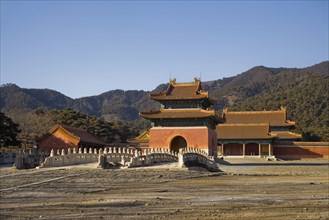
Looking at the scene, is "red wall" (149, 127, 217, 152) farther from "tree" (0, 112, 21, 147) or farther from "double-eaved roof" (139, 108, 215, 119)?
"tree" (0, 112, 21, 147)

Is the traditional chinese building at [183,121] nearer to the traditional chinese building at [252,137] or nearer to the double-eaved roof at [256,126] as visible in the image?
the traditional chinese building at [252,137]

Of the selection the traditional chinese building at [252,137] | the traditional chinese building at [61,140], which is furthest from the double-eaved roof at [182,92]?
the traditional chinese building at [252,137]

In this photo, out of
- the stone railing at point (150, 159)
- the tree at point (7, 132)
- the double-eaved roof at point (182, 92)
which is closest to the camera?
the stone railing at point (150, 159)

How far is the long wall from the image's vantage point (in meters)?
62.0

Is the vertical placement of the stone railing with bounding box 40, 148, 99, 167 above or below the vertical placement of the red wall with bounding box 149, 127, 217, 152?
below

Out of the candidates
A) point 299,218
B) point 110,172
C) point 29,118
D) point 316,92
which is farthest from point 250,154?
point 316,92

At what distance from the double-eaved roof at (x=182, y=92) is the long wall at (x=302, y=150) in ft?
60.9

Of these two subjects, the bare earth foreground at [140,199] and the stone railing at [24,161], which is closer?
the bare earth foreground at [140,199]

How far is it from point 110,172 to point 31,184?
5.83m

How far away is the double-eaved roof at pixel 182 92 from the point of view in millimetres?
48031

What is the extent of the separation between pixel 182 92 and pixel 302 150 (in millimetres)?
20842

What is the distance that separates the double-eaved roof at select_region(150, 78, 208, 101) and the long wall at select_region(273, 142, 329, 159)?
60.9ft

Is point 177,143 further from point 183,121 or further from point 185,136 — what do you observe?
point 183,121

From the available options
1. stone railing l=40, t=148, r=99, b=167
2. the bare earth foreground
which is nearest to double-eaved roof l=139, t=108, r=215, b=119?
stone railing l=40, t=148, r=99, b=167
